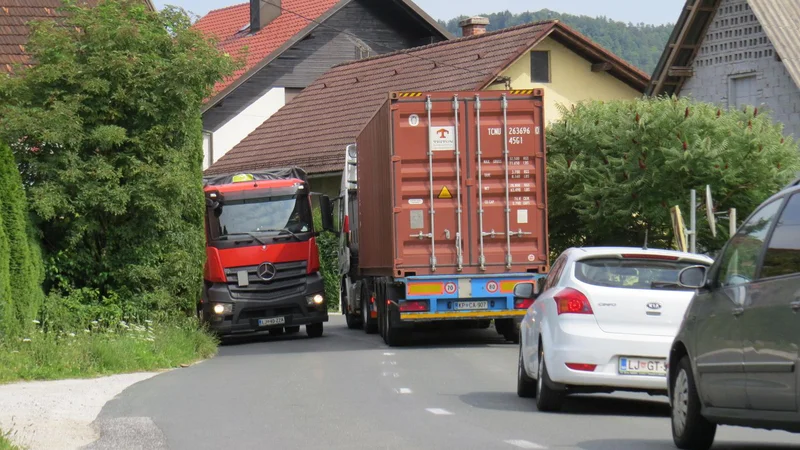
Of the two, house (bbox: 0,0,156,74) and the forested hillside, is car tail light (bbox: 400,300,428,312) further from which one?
the forested hillside

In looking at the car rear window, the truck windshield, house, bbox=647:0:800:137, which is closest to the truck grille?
the truck windshield

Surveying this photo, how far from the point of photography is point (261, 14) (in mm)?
56781

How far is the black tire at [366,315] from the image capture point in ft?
86.7

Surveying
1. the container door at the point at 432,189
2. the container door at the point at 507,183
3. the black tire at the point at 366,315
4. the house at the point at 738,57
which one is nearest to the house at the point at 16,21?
the black tire at the point at 366,315

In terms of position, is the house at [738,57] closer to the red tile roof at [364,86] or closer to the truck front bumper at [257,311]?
the red tile roof at [364,86]

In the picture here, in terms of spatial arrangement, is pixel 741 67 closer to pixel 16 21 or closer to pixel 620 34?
pixel 16 21

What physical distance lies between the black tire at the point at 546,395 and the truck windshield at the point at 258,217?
1341cm

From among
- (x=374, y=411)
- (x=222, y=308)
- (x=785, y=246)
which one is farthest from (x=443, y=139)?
(x=785, y=246)

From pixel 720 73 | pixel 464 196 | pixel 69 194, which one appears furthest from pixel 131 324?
pixel 720 73

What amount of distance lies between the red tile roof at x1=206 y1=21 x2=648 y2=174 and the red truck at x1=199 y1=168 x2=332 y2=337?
51.2 ft

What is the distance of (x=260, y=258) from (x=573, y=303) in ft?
45.0

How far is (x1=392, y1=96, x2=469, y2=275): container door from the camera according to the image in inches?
851

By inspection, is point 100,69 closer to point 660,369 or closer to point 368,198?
point 368,198

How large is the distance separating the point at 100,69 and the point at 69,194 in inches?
78.9
